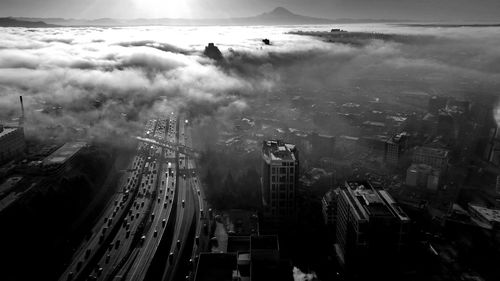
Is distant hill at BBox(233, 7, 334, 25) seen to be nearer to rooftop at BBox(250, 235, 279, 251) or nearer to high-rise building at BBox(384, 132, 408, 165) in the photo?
high-rise building at BBox(384, 132, 408, 165)

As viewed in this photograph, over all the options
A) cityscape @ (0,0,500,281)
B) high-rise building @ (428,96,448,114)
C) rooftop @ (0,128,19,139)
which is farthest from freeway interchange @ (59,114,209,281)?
high-rise building @ (428,96,448,114)

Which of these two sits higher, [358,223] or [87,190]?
[358,223]

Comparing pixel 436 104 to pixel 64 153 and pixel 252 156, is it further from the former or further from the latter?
pixel 64 153

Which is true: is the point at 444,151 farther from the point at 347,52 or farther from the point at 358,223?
the point at 347,52

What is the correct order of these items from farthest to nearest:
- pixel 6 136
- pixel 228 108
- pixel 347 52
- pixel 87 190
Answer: pixel 347 52
pixel 228 108
pixel 6 136
pixel 87 190

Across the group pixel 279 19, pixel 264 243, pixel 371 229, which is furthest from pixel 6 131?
pixel 279 19

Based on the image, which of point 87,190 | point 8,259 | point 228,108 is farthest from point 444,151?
point 8,259
